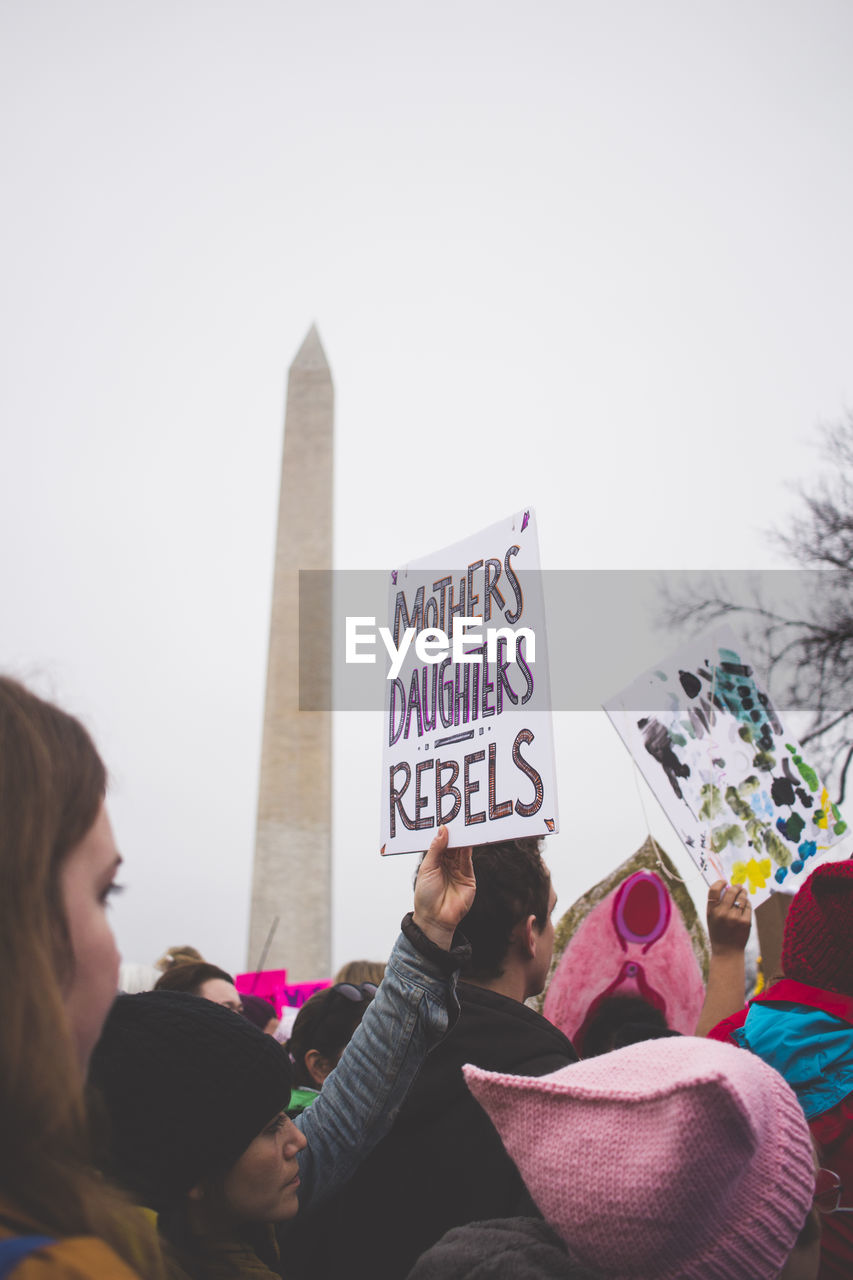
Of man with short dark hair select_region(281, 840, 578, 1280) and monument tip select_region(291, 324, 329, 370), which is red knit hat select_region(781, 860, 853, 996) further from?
monument tip select_region(291, 324, 329, 370)

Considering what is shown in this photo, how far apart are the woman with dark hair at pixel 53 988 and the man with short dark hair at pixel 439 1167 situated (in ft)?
2.93

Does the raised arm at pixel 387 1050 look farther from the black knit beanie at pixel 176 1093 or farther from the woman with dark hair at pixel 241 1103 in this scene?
the black knit beanie at pixel 176 1093

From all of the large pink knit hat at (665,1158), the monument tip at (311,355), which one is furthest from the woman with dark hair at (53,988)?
the monument tip at (311,355)

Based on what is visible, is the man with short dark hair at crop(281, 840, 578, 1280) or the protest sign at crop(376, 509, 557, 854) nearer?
the man with short dark hair at crop(281, 840, 578, 1280)

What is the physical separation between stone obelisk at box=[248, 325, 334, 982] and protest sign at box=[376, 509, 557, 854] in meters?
10.6

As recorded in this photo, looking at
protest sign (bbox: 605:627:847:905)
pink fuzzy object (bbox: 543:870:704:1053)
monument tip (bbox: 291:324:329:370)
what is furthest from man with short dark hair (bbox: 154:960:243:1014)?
monument tip (bbox: 291:324:329:370)

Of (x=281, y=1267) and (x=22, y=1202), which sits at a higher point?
(x=22, y=1202)

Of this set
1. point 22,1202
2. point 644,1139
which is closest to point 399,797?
point 644,1139

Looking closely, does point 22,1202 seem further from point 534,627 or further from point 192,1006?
point 534,627

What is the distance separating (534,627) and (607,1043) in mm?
1397

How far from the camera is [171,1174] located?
1486 millimetres

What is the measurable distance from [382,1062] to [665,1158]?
2.08 ft

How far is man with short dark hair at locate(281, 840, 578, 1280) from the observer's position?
5.48ft

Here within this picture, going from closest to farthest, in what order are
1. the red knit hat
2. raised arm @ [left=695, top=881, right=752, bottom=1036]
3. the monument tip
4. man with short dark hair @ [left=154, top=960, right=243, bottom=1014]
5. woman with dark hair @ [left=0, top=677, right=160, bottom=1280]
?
woman with dark hair @ [left=0, top=677, right=160, bottom=1280] < the red knit hat < raised arm @ [left=695, top=881, right=752, bottom=1036] < man with short dark hair @ [left=154, top=960, right=243, bottom=1014] < the monument tip
